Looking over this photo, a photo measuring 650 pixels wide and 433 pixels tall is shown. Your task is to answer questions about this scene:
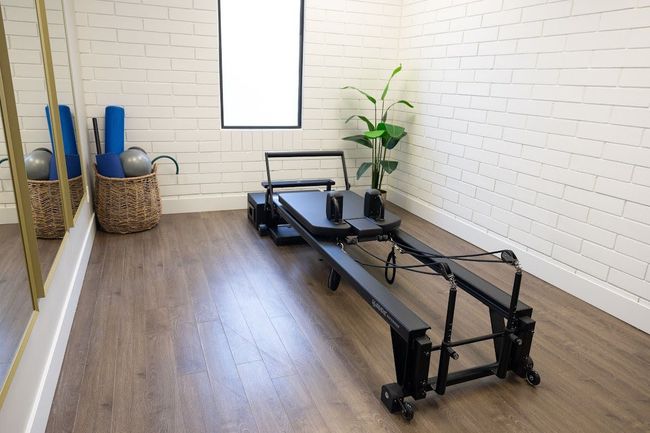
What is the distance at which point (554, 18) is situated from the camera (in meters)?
3.22

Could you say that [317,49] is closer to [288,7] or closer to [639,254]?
[288,7]

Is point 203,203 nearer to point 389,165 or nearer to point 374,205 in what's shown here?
point 389,165

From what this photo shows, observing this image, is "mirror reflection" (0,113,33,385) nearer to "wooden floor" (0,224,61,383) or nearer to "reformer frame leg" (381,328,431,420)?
"wooden floor" (0,224,61,383)

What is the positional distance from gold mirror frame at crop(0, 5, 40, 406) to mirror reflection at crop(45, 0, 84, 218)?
52.8 inches

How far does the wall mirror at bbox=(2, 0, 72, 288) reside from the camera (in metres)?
1.80

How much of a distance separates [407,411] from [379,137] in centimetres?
339

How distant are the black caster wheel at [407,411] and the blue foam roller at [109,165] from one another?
10.4ft

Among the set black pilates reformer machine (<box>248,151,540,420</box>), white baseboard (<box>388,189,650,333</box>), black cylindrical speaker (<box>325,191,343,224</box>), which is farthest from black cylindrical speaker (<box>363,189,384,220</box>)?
white baseboard (<box>388,189,650,333</box>)

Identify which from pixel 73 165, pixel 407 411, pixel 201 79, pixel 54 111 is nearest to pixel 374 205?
pixel 407 411

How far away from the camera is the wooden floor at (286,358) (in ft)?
6.41

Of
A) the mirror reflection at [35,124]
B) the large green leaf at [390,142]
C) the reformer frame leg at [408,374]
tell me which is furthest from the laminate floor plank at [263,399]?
the large green leaf at [390,142]

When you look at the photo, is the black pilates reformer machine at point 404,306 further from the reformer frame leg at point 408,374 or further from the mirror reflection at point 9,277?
the mirror reflection at point 9,277

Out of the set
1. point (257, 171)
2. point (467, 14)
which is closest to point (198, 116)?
point (257, 171)

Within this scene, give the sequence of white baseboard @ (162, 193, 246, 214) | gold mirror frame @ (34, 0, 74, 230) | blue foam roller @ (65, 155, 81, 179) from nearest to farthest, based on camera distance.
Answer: gold mirror frame @ (34, 0, 74, 230) < blue foam roller @ (65, 155, 81, 179) < white baseboard @ (162, 193, 246, 214)
